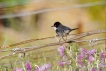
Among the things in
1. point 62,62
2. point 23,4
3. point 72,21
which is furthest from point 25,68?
point 72,21

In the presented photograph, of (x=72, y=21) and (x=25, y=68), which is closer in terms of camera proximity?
(x=25, y=68)

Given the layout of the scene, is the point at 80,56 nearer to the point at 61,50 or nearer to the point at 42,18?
the point at 61,50

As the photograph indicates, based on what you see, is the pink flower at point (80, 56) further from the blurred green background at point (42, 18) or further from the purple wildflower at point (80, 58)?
the blurred green background at point (42, 18)

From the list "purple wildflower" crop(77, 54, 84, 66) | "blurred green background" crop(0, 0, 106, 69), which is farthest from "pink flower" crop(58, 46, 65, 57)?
"blurred green background" crop(0, 0, 106, 69)

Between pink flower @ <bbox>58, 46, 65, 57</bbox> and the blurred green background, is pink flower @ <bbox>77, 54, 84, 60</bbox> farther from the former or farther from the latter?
the blurred green background

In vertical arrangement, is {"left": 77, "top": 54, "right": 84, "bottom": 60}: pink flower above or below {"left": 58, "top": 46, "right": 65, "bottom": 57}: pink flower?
below

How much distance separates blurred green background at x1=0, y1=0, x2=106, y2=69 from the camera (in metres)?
7.40

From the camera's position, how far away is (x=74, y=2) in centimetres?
778

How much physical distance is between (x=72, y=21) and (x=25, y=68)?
5163 millimetres

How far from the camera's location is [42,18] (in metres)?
8.37

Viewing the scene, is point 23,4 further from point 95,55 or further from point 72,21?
point 95,55

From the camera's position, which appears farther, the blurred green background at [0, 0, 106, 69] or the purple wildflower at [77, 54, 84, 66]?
the blurred green background at [0, 0, 106, 69]

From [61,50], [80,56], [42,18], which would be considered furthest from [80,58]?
[42,18]

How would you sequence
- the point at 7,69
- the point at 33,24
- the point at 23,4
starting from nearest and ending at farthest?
the point at 7,69
the point at 23,4
the point at 33,24
